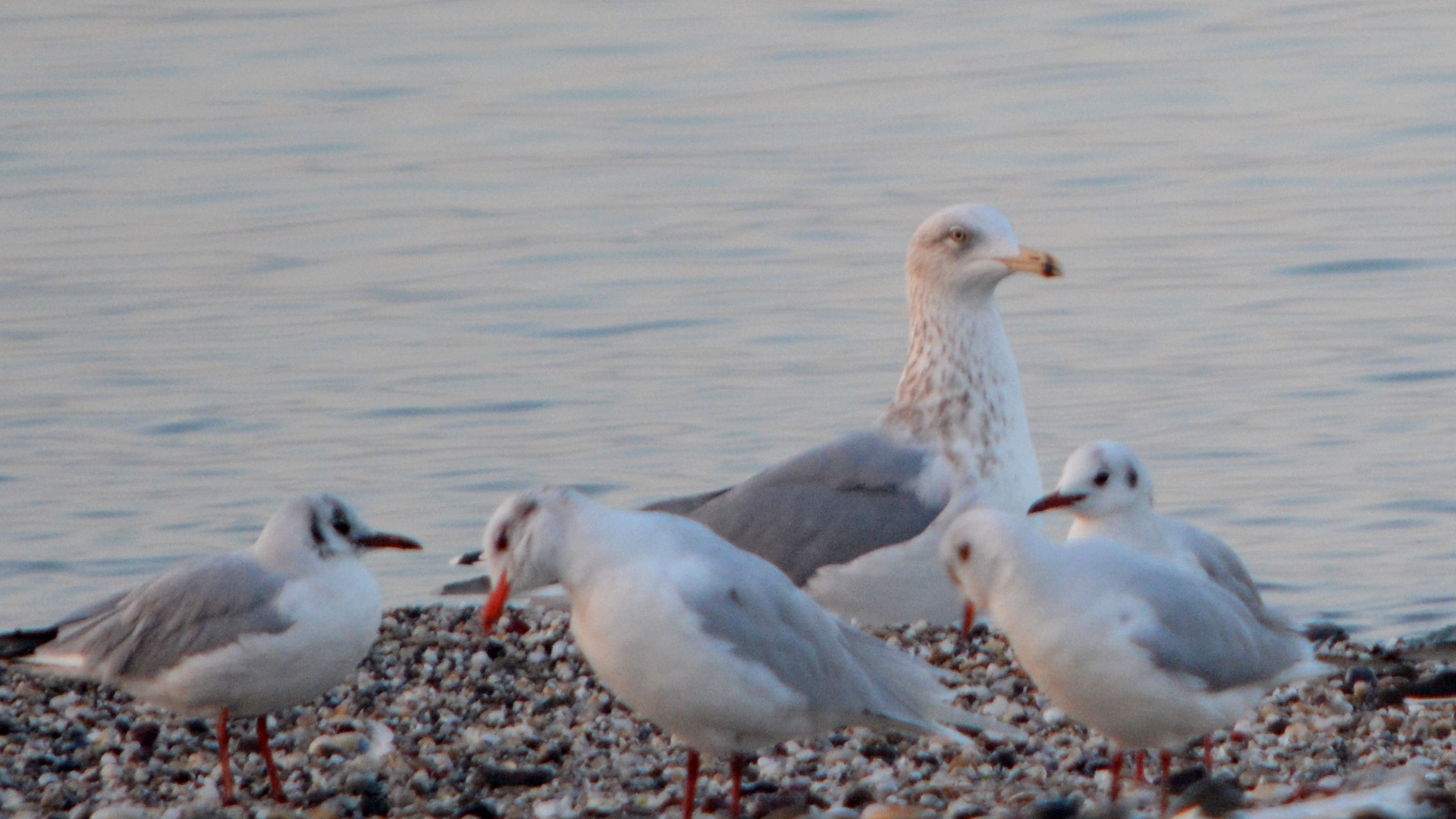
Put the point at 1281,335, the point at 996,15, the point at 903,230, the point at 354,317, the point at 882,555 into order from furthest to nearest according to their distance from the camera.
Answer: the point at 996,15 → the point at 903,230 → the point at 354,317 → the point at 1281,335 → the point at 882,555

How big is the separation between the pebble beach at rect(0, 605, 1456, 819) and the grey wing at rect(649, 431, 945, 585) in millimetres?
477

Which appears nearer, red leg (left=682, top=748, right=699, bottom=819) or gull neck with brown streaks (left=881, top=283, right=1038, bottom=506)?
red leg (left=682, top=748, right=699, bottom=819)

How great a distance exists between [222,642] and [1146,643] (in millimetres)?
2496

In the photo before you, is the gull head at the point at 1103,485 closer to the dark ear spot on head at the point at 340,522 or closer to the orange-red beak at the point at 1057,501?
the orange-red beak at the point at 1057,501

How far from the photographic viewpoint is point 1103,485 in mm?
6680

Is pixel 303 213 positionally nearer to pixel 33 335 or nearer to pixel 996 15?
pixel 33 335

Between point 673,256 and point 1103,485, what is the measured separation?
29.2 feet

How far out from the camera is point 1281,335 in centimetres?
1318

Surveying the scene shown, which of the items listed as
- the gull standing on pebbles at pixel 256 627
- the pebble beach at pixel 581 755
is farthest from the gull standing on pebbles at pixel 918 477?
the gull standing on pebbles at pixel 256 627

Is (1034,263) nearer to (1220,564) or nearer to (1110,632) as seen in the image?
(1220,564)

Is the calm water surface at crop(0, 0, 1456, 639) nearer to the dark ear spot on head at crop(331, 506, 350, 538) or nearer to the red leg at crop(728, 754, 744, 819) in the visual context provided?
the dark ear spot on head at crop(331, 506, 350, 538)

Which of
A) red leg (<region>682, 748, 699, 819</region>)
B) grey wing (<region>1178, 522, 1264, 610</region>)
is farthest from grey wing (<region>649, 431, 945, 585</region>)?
red leg (<region>682, 748, 699, 819</region>)

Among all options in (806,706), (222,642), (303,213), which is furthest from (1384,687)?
(303,213)

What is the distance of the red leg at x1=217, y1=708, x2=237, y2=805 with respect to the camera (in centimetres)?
636
